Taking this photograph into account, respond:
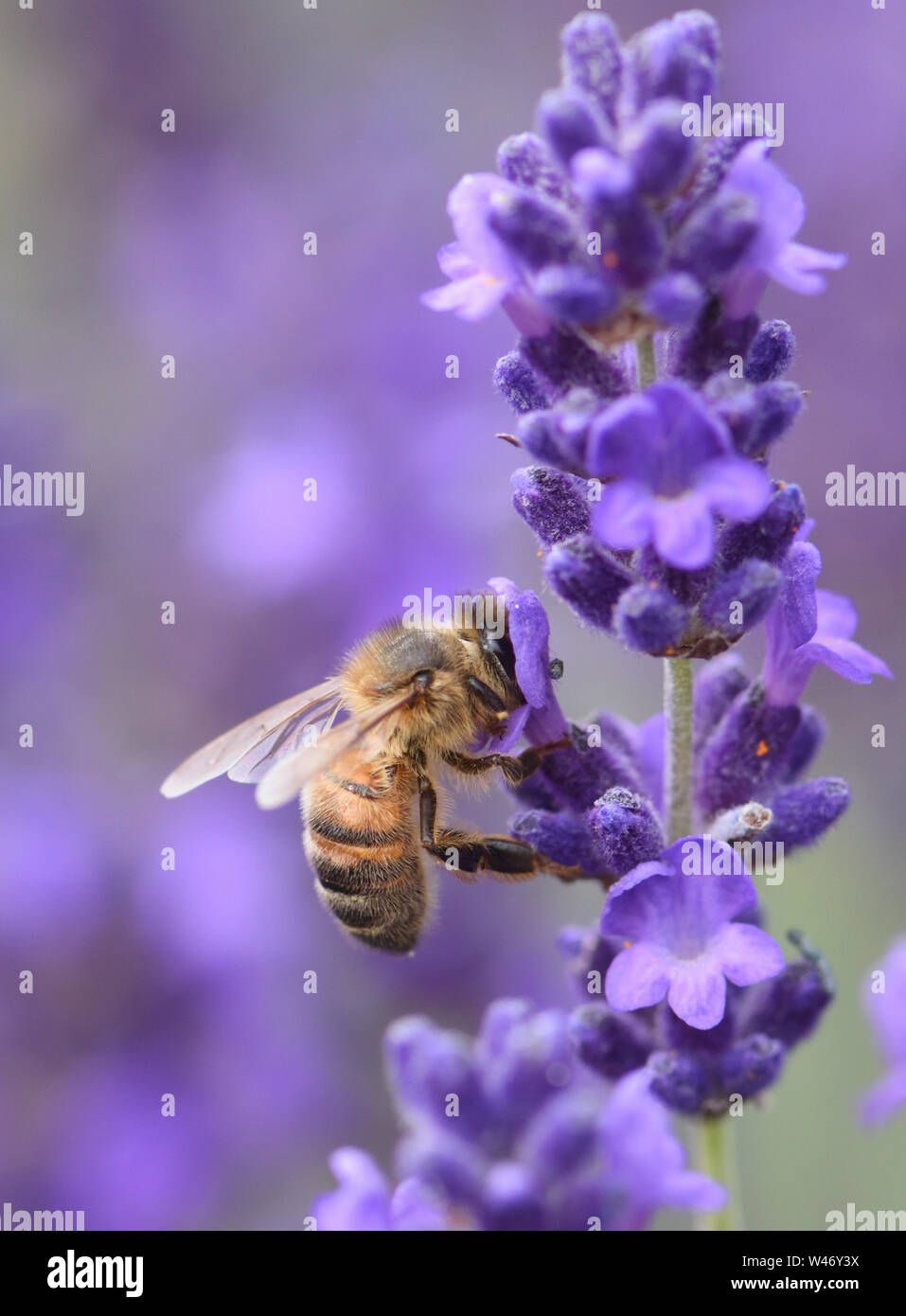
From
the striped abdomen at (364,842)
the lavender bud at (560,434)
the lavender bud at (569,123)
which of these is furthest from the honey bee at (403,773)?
the lavender bud at (569,123)

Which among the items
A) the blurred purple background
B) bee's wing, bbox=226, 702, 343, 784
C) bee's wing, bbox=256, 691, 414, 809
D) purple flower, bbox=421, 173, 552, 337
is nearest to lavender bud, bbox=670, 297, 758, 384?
purple flower, bbox=421, 173, 552, 337

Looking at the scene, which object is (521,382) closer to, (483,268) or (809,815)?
(483,268)

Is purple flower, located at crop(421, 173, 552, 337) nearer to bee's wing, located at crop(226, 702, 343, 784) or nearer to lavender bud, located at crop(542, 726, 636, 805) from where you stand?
lavender bud, located at crop(542, 726, 636, 805)

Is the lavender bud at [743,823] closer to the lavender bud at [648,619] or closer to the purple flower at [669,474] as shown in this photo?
the lavender bud at [648,619]

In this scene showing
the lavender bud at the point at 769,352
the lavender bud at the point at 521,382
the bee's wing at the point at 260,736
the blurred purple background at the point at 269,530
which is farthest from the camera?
the blurred purple background at the point at 269,530

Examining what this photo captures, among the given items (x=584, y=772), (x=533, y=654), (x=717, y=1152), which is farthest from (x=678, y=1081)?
(x=533, y=654)
